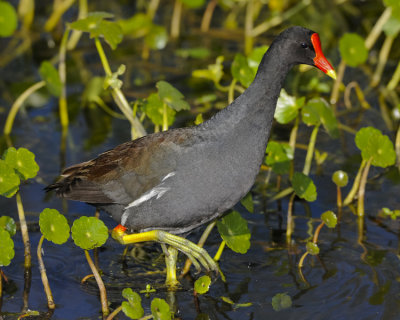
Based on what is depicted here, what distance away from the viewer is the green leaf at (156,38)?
6.73 metres

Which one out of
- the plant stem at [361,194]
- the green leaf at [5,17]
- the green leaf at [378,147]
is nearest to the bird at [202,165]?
the green leaf at [378,147]

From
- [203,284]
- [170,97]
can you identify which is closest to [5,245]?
[203,284]

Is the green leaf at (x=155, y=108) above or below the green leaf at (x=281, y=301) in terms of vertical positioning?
above

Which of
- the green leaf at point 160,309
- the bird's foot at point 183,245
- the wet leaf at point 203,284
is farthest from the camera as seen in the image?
the bird's foot at point 183,245

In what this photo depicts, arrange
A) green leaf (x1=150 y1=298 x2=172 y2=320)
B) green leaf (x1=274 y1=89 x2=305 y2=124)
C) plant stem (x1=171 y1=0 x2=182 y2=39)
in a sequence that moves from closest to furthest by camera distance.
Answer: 1. green leaf (x1=150 y1=298 x2=172 y2=320)
2. green leaf (x1=274 y1=89 x2=305 y2=124)
3. plant stem (x1=171 y1=0 x2=182 y2=39)

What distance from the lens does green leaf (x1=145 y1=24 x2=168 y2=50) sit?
6.73 meters

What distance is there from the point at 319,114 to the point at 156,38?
262 cm

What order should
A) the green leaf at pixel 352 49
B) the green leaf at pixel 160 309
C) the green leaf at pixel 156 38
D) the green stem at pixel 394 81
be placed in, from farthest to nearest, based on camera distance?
the green leaf at pixel 156 38, the green stem at pixel 394 81, the green leaf at pixel 352 49, the green leaf at pixel 160 309

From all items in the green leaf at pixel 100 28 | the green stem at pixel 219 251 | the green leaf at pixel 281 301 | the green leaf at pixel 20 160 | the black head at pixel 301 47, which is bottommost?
the green leaf at pixel 281 301

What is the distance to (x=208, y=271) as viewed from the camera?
3699 mm

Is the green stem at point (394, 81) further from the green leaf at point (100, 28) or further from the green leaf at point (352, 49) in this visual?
the green leaf at point (100, 28)

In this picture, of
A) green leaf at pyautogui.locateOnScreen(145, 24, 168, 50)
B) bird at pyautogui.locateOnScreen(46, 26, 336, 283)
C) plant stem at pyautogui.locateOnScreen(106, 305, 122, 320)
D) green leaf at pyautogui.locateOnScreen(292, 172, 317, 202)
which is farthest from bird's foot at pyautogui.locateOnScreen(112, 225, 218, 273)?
green leaf at pyautogui.locateOnScreen(145, 24, 168, 50)

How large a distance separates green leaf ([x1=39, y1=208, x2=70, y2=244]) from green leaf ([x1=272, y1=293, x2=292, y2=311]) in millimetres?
1099

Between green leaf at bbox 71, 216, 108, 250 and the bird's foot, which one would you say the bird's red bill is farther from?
green leaf at bbox 71, 216, 108, 250
